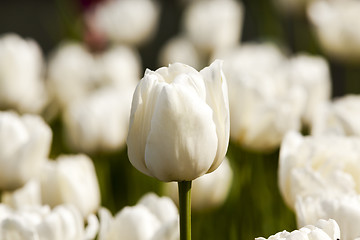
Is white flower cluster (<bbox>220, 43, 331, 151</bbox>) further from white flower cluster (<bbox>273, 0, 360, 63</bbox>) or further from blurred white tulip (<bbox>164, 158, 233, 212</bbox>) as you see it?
white flower cluster (<bbox>273, 0, 360, 63</bbox>)

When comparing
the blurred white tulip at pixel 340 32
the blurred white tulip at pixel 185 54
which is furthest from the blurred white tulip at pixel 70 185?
the blurred white tulip at pixel 185 54

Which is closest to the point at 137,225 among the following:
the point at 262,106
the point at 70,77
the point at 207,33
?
the point at 262,106

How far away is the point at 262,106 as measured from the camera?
3.30ft

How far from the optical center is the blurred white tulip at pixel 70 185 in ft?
2.70

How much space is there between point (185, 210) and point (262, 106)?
0.45m

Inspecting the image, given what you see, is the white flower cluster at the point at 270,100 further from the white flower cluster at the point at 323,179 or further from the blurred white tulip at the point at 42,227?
the blurred white tulip at the point at 42,227

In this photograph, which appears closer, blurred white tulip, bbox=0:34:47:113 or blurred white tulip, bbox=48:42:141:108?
blurred white tulip, bbox=0:34:47:113

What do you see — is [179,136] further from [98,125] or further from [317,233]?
[98,125]

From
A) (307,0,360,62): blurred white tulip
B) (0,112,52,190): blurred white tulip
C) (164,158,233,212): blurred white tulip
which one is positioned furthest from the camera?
(307,0,360,62): blurred white tulip

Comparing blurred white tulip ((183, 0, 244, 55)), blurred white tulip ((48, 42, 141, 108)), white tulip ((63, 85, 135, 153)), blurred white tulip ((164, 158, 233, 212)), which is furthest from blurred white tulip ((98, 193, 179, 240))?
blurred white tulip ((183, 0, 244, 55))

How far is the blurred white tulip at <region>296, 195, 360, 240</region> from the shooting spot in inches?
22.3

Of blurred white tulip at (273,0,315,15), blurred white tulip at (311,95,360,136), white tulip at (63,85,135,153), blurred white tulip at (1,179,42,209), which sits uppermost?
blurred white tulip at (273,0,315,15)

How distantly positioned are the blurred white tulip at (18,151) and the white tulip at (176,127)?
25cm

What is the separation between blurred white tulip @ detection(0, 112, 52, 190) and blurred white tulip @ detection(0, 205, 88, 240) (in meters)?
0.13
